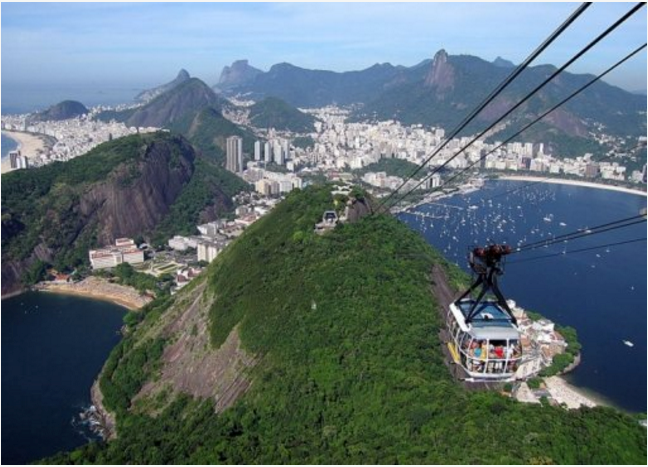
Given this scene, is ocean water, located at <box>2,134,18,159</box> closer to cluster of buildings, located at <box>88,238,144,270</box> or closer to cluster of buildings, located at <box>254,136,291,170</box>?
cluster of buildings, located at <box>254,136,291,170</box>

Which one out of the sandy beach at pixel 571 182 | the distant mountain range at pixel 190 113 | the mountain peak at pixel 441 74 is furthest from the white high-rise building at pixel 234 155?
the mountain peak at pixel 441 74

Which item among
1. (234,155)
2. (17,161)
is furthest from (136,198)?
(17,161)

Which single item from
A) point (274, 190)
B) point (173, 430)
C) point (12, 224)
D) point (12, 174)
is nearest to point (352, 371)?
point (173, 430)

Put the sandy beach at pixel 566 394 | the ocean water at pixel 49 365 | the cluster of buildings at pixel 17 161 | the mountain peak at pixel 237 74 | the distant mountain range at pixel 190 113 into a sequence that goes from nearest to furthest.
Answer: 1. the ocean water at pixel 49 365
2. the sandy beach at pixel 566 394
3. the cluster of buildings at pixel 17 161
4. the distant mountain range at pixel 190 113
5. the mountain peak at pixel 237 74

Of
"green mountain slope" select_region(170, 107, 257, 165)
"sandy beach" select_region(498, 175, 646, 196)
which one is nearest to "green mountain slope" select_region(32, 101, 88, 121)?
"green mountain slope" select_region(170, 107, 257, 165)

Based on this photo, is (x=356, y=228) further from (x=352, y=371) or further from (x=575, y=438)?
(x=575, y=438)

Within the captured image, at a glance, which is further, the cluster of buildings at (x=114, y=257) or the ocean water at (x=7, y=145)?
the ocean water at (x=7, y=145)

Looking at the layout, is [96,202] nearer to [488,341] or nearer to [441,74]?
[488,341]

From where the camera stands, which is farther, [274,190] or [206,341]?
[274,190]

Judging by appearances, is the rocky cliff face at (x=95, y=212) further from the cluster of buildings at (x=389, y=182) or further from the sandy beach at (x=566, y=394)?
the sandy beach at (x=566, y=394)
